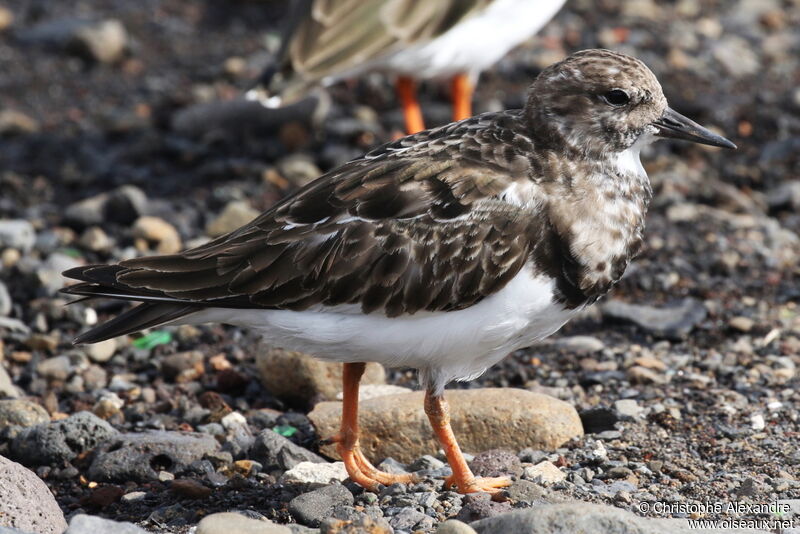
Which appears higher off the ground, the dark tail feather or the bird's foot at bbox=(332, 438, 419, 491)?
the dark tail feather

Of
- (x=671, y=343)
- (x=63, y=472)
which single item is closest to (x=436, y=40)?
(x=671, y=343)

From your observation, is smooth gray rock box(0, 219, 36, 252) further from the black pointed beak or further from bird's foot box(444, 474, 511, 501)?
the black pointed beak

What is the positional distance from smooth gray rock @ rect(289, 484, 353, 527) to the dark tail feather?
86 centimetres

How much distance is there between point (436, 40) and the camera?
770 centimetres

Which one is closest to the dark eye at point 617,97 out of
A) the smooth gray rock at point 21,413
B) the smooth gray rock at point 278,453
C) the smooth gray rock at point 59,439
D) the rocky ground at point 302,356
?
the rocky ground at point 302,356

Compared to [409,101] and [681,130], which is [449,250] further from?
[409,101]

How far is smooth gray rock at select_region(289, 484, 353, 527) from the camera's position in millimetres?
4445

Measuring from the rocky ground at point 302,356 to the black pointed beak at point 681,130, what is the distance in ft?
4.16

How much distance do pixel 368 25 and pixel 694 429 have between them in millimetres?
3641

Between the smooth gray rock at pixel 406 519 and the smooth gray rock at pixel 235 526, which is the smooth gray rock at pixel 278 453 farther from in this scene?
the smooth gray rock at pixel 235 526

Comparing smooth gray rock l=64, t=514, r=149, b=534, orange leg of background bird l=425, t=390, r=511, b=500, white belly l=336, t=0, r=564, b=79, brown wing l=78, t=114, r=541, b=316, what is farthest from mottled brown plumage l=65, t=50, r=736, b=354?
white belly l=336, t=0, r=564, b=79

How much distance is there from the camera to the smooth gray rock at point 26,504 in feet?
13.8

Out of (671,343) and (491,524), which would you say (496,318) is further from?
(671,343)

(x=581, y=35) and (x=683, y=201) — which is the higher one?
(x=581, y=35)
